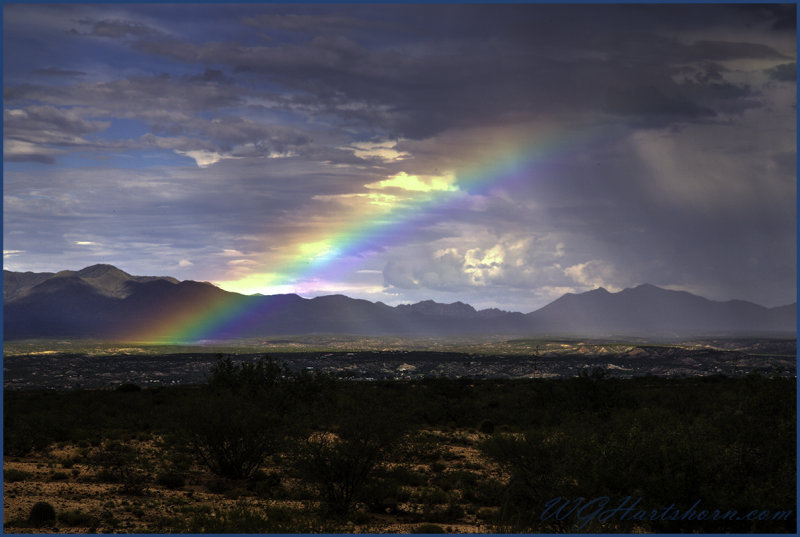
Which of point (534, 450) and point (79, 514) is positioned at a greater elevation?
point (534, 450)

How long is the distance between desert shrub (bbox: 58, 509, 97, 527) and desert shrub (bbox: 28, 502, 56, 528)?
37 cm

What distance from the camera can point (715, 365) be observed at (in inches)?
7032

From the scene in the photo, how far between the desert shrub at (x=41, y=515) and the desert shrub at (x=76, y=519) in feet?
1.22

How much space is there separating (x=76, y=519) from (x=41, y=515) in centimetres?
135

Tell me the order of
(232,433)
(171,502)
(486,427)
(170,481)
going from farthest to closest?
(486,427)
(232,433)
(170,481)
(171,502)

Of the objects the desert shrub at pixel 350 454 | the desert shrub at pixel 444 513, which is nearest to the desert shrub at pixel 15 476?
the desert shrub at pixel 350 454

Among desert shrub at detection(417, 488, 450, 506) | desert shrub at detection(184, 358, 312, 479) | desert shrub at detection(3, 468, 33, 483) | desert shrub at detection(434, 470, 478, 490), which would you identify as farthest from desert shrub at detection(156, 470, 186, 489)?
desert shrub at detection(434, 470, 478, 490)

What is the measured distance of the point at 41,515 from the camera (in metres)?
26.0

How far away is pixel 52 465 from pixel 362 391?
787 inches

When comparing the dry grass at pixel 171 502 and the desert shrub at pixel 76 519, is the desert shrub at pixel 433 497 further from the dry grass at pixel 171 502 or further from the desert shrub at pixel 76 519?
the desert shrub at pixel 76 519

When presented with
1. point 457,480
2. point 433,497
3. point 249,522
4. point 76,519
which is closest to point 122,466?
point 76,519

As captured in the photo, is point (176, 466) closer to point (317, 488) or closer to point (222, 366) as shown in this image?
point (317, 488)

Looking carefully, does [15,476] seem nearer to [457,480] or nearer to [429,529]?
[429,529]

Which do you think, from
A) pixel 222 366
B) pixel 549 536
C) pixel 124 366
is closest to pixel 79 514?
pixel 549 536
